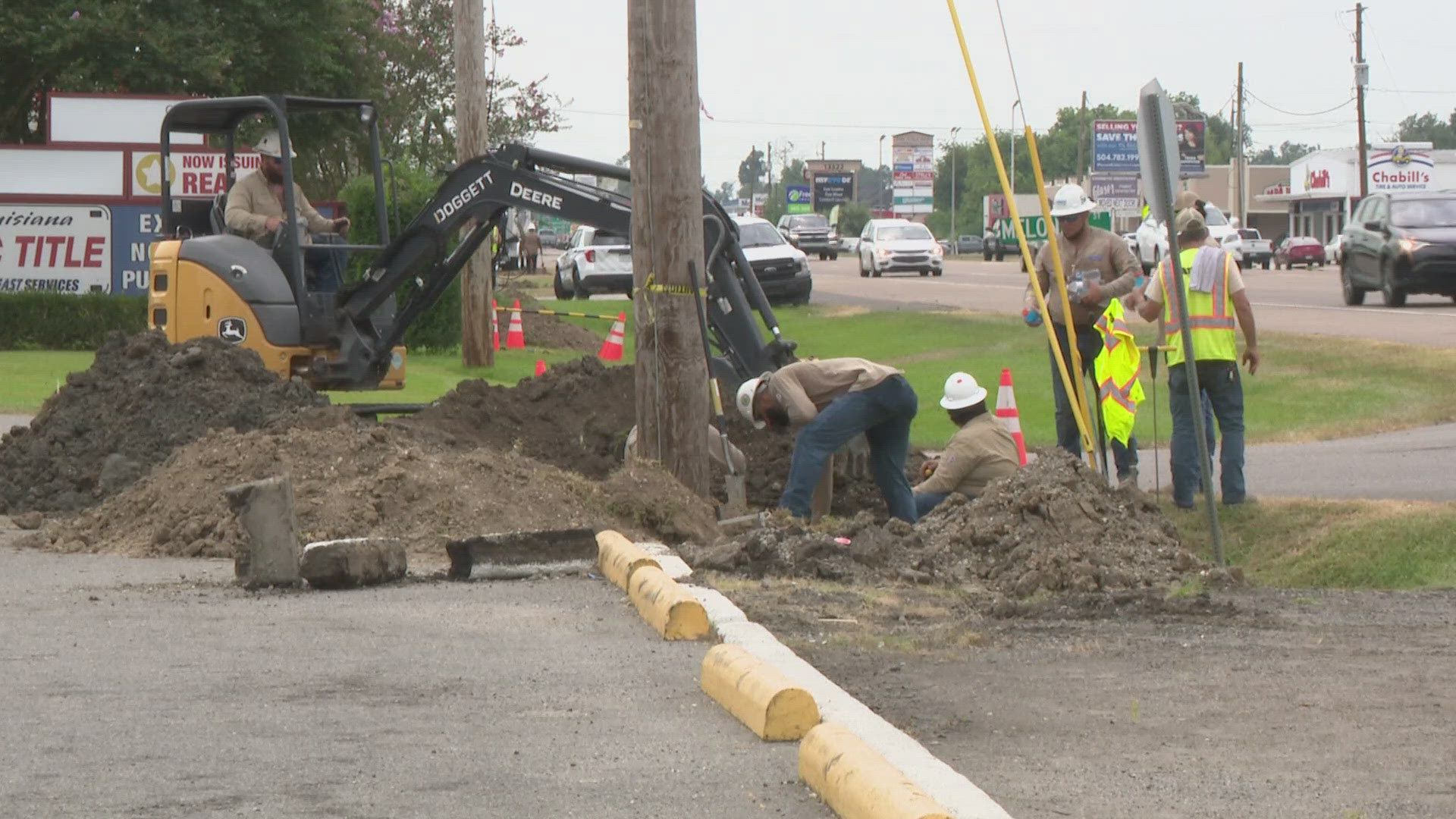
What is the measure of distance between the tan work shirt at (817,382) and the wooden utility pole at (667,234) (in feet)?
1.62

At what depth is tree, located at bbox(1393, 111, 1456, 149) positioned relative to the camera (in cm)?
17988

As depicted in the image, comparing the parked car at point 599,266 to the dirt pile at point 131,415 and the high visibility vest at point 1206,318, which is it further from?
the high visibility vest at point 1206,318

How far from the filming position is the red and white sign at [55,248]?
1158 inches

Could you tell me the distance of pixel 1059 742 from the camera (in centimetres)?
608

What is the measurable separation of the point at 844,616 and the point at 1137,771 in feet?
9.58

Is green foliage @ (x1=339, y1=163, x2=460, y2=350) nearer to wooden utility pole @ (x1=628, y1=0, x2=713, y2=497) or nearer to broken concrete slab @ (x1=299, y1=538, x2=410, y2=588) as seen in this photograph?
wooden utility pole @ (x1=628, y1=0, x2=713, y2=497)

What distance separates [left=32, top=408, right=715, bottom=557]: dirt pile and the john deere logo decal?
3.48 meters

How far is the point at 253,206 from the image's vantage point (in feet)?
52.2

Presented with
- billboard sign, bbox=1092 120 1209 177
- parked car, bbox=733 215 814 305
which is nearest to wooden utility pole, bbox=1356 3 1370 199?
billboard sign, bbox=1092 120 1209 177

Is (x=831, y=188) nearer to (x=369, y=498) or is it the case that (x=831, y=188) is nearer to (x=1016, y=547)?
(x=369, y=498)

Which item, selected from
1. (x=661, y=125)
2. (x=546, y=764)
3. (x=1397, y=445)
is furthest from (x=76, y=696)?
(x=1397, y=445)

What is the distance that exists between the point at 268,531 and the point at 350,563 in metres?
0.42

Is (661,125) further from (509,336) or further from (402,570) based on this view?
(509,336)

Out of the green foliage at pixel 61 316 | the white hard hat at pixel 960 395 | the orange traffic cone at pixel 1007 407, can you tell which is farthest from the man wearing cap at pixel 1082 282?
the green foliage at pixel 61 316
